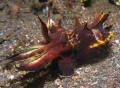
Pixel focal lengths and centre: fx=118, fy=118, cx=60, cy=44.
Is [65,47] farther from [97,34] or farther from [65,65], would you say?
[97,34]

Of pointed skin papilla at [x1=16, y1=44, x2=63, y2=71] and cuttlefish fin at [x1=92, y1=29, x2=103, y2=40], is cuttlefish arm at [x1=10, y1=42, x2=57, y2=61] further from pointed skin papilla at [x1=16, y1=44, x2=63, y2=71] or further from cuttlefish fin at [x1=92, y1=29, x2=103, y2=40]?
cuttlefish fin at [x1=92, y1=29, x2=103, y2=40]

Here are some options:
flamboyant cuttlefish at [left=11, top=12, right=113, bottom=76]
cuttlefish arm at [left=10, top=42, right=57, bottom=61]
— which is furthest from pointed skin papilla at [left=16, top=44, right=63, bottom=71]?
cuttlefish arm at [left=10, top=42, right=57, bottom=61]

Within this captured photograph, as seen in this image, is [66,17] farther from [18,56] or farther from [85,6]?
[18,56]

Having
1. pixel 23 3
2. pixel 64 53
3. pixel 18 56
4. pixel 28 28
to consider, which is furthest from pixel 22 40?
pixel 23 3

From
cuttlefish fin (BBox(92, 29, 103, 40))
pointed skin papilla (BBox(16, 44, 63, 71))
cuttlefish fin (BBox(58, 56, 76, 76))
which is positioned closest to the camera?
pointed skin papilla (BBox(16, 44, 63, 71))

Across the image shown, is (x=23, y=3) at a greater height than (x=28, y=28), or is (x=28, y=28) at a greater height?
(x=23, y=3)

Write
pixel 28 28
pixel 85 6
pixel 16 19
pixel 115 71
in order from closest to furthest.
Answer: pixel 115 71 → pixel 28 28 → pixel 16 19 → pixel 85 6

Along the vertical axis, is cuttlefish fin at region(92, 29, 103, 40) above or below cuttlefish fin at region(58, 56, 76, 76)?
above

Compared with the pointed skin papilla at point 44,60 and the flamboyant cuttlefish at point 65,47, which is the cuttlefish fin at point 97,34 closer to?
the flamboyant cuttlefish at point 65,47
